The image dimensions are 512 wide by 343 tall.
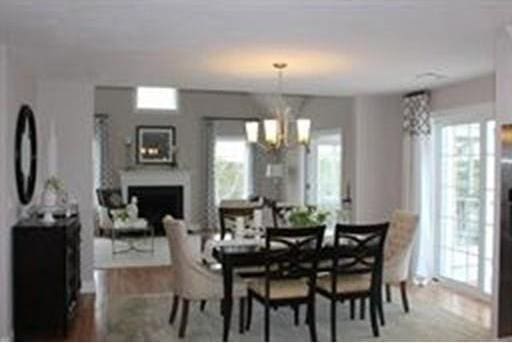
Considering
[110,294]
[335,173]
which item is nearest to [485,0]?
[110,294]

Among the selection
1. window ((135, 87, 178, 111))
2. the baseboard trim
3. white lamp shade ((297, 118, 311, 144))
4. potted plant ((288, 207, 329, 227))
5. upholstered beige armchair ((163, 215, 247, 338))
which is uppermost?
window ((135, 87, 178, 111))

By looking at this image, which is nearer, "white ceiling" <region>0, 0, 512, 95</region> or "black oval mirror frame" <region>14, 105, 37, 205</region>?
"white ceiling" <region>0, 0, 512, 95</region>

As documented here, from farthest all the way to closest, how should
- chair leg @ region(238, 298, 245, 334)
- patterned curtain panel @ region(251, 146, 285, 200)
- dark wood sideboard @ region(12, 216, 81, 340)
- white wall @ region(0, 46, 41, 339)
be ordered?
1. patterned curtain panel @ region(251, 146, 285, 200)
2. chair leg @ region(238, 298, 245, 334)
3. dark wood sideboard @ region(12, 216, 81, 340)
4. white wall @ region(0, 46, 41, 339)

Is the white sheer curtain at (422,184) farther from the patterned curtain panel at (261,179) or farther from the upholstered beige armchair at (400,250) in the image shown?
the patterned curtain panel at (261,179)

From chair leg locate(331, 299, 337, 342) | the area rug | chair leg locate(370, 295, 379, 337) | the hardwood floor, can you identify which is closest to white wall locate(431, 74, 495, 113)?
the hardwood floor

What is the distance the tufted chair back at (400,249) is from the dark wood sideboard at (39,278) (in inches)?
125

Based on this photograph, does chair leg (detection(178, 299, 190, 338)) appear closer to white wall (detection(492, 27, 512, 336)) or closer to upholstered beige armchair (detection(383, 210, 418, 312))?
upholstered beige armchair (detection(383, 210, 418, 312))

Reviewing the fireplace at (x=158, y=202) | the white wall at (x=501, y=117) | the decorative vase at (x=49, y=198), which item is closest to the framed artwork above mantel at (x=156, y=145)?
the fireplace at (x=158, y=202)

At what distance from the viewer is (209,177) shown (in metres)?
12.4

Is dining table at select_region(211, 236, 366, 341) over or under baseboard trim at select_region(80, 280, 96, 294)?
over

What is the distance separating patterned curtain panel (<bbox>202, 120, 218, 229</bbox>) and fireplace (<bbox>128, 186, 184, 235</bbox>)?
574 millimetres

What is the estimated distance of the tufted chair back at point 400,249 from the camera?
5664 millimetres

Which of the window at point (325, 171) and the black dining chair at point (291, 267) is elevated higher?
the window at point (325, 171)

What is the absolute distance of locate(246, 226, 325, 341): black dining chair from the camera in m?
4.73
